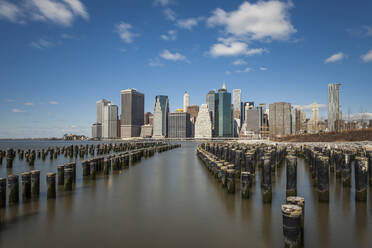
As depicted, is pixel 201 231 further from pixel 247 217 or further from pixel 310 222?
pixel 310 222

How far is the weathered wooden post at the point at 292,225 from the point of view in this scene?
22.0 ft

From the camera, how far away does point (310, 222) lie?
9406 millimetres

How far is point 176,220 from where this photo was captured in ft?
32.4

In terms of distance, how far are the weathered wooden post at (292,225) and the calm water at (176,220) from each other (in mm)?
816

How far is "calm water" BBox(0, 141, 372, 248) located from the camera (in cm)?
794

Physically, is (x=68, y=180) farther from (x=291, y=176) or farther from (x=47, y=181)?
(x=291, y=176)

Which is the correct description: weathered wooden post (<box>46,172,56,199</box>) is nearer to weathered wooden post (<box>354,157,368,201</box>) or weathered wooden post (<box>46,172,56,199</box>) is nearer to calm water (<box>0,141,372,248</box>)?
calm water (<box>0,141,372,248</box>)

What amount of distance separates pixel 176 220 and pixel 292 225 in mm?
4686

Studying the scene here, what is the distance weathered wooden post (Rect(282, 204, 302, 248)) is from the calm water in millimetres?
816

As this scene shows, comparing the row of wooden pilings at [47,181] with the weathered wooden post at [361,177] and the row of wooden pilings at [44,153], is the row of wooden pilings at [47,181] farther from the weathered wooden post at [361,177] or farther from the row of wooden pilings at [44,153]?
the row of wooden pilings at [44,153]

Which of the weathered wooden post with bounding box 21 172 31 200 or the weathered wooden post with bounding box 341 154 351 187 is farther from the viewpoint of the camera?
the weathered wooden post with bounding box 341 154 351 187

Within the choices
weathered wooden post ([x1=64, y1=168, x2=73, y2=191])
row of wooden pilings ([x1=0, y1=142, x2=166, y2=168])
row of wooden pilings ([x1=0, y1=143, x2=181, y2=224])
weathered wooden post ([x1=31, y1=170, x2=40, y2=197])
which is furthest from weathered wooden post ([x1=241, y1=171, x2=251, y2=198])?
row of wooden pilings ([x1=0, y1=142, x2=166, y2=168])

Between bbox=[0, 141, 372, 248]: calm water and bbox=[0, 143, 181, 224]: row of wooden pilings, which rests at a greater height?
bbox=[0, 143, 181, 224]: row of wooden pilings

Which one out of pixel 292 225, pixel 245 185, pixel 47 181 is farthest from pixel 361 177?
pixel 47 181
